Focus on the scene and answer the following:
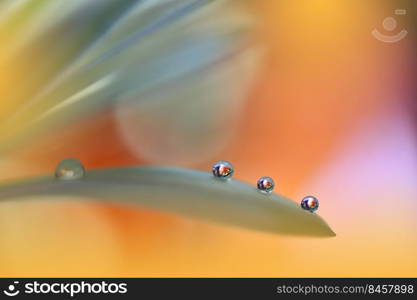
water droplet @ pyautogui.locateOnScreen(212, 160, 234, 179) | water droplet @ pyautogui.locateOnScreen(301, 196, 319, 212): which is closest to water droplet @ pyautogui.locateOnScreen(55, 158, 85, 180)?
water droplet @ pyautogui.locateOnScreen(212, 160, 234, 179)

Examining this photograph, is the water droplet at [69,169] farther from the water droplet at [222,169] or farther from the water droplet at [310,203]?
the water droplet at [310,203]

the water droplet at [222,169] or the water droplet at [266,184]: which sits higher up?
the water droplet at [222,169]

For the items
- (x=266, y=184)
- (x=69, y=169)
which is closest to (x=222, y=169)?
(x=266, y=184)

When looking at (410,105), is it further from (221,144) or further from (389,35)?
(221,144)

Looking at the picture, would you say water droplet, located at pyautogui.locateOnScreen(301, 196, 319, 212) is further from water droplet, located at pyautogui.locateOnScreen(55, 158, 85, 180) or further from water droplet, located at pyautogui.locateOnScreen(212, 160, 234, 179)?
water droplet, located at pyautogui.locateOnScreen(55, 158, 85, 180)

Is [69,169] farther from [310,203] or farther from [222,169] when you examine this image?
[310,203]

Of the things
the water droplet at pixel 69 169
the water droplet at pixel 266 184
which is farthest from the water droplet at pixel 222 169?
the water droplet at pixel 69 169
